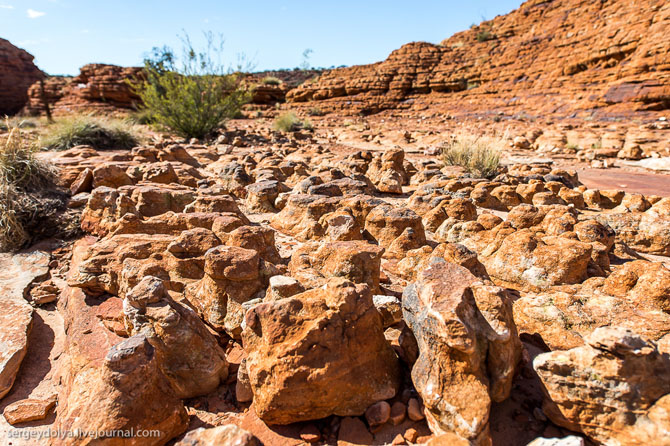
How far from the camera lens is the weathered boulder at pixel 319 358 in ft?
4.96

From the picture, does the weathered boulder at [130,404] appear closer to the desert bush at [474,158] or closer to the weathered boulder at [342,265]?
the weathered boulder at [342,265]

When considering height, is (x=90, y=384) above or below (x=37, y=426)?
above

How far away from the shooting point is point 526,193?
4.33m

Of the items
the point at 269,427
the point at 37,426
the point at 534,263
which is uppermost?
the point at 534,263

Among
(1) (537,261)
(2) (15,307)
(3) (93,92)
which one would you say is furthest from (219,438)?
(3) (93,92)

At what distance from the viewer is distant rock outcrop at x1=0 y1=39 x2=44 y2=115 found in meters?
24.5

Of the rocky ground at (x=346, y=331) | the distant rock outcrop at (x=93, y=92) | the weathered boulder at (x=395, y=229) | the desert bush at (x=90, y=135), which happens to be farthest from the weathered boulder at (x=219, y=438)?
the distant rock outcrop at (x=93, y=92)

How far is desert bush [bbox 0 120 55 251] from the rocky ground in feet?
0.90

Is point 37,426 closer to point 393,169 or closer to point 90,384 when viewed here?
point 90,384

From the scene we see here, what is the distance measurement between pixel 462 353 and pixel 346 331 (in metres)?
0.45

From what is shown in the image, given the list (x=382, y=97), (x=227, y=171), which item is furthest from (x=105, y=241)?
(x=382, y=97)

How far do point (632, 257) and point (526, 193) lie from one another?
1.57 meters

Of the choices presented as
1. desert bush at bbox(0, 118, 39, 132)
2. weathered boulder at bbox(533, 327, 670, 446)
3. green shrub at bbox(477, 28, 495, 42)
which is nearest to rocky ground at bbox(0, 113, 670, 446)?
weathered boulder at bbox(533, 327, 670, 446)

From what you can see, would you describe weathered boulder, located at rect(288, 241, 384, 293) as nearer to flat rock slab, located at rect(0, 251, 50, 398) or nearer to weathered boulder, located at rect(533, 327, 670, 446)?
weathered boulder, located at rect(533, 327, 670, 446)
